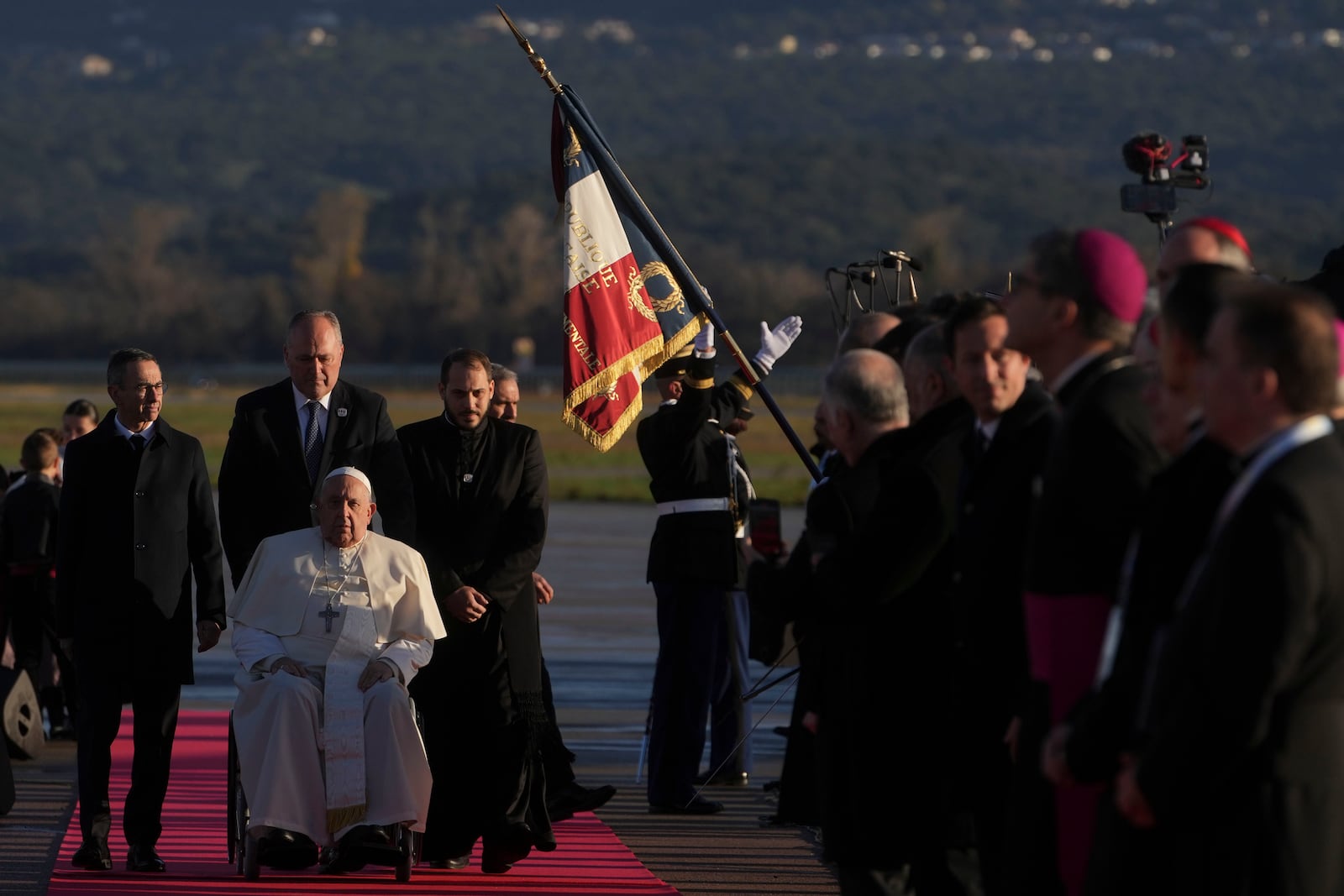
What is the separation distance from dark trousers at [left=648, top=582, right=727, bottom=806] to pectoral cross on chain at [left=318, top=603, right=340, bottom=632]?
1920mm

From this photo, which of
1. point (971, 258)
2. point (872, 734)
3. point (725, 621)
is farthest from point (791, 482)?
point (971, 258)

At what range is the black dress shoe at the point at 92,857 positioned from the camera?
7.36 metres

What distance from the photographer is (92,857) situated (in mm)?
7359

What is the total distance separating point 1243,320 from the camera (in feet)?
11.8

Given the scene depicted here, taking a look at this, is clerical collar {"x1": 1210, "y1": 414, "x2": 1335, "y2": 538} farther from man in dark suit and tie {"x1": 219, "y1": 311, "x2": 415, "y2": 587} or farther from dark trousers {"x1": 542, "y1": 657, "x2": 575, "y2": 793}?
dark trousers {"x1": 542, "y1": 657, "x2": 575, "y2": 793}

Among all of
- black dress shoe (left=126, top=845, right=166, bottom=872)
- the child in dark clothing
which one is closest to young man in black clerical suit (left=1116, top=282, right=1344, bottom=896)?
black dress shoe (left=126, top=845, right=166, bottom=872)

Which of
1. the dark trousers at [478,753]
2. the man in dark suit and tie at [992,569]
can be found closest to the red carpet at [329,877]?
the dark trousers at [478,753]

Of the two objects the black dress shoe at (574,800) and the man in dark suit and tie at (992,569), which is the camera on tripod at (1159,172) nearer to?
the black dress shoe at (574,800)

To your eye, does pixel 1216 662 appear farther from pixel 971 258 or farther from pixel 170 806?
pixel 971 258

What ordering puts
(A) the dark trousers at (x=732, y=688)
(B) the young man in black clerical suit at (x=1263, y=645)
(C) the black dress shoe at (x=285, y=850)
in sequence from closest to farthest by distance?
1. (B) the young man in black clerical suit at (x=1263, y=645)
2. (C) the black dress shoe at (x=285, y=850)
3. (A) the dark trousers at (x=732, y=688)

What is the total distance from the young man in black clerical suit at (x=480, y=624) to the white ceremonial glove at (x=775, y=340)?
89 centimetres

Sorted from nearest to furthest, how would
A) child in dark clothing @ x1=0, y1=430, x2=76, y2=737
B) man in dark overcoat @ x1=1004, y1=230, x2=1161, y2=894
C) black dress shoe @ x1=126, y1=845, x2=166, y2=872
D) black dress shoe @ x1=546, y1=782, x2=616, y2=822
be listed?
man in dark overcoat @ x1=1004, y1=230, x2=1161, y2=894, black dress shoe @ x1=126, y1=845, x2=166, y2=872, black dress shoe @ x1=546, y1=782, x2=616, y2=822, child in dark clothing @ x1=0, y1=430, x2=76, y2=737

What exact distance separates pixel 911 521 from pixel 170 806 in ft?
15.9

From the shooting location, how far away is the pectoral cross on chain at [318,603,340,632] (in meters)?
7.36
